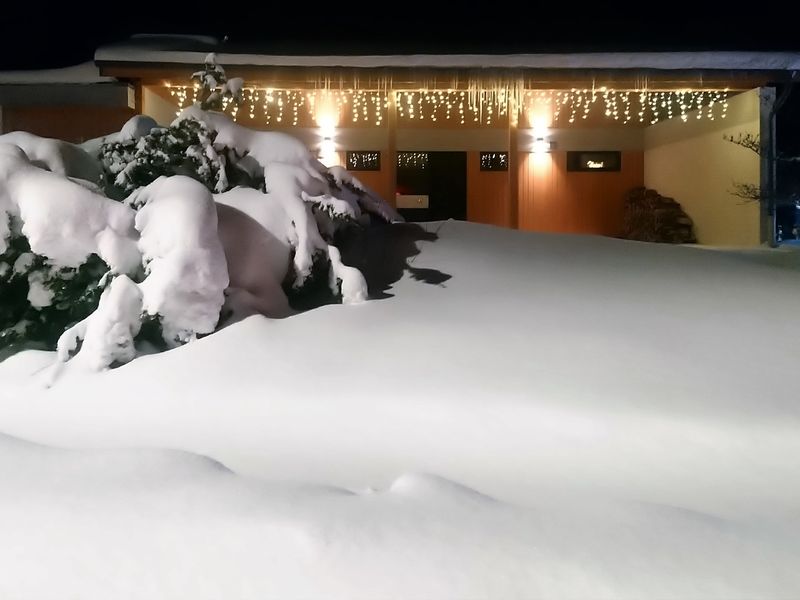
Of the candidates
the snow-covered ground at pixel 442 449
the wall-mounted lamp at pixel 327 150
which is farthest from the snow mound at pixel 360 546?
the wall-mounted lamp at pixel 327 150

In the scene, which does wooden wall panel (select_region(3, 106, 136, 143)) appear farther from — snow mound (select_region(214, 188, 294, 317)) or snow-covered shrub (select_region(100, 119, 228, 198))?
snow mound (select_region(214, 188, 294, 317))

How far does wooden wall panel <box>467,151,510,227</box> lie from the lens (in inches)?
606

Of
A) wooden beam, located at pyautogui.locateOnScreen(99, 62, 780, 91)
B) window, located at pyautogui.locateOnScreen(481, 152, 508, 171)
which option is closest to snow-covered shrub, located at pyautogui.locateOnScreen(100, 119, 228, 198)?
wooden beam, located at pyautogui.locateOnScreen(99, 62, 780, 91)

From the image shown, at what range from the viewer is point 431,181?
603 inches

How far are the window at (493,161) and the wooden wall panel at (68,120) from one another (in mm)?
7339

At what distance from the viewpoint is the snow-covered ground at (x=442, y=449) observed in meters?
2.42

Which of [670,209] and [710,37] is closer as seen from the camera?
[710,37]

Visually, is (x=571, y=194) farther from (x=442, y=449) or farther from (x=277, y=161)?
(x=442, y=449)

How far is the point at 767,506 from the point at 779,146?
12119 mm

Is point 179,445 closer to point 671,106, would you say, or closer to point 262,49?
point 262,49

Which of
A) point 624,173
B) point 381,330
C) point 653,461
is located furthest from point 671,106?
point 653,461

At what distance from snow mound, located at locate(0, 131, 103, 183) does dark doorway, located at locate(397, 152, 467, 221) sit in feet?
29.2

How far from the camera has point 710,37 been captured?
12.6 meters

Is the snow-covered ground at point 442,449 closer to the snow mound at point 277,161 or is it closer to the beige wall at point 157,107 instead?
the snow mound at point 277,161
